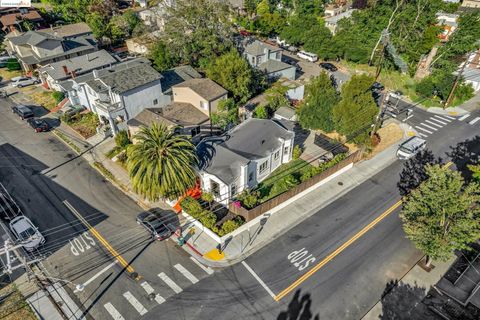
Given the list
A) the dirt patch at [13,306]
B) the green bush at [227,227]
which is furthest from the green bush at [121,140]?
the dirt patch at [13,306]

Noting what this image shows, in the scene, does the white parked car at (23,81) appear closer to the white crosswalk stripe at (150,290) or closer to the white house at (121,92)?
the white house at (121,92)

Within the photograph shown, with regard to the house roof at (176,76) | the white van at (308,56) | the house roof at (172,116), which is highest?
the house roof at (176,76)

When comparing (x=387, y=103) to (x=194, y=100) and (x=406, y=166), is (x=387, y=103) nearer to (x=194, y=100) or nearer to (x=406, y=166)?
(x=406, y=166)

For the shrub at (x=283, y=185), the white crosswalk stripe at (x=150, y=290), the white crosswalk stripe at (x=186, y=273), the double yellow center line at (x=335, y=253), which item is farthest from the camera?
the shrub at (x=283, y=185)

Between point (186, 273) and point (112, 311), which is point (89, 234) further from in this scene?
point (186, 273)

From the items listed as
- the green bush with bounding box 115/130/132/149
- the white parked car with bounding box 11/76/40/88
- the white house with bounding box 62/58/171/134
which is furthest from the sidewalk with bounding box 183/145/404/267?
the white parked car with bounding box 11/76/40/88

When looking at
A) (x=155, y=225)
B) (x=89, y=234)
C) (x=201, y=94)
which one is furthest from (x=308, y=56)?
(x=89, y=234)
